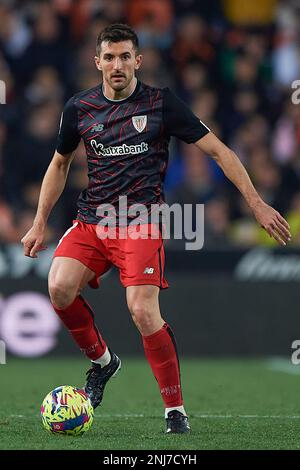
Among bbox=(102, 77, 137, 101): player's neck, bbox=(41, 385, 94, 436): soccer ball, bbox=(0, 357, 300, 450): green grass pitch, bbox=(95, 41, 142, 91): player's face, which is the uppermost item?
bbox=(95, 41, 142, 91): player's face

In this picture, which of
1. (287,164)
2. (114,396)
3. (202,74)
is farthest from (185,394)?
(202,74)

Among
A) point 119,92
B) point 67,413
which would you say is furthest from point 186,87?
point 67,413

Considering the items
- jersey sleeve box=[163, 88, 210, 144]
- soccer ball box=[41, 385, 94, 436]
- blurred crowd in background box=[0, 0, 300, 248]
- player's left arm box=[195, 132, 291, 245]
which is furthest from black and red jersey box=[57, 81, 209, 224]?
blurred crowd in background box=[0, 0, 300, 248]

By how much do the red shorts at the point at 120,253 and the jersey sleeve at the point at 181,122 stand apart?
59 centimetres

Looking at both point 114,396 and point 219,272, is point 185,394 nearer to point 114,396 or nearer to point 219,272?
point 114,396

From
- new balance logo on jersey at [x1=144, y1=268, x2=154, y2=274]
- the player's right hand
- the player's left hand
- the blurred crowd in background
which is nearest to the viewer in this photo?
the player's left hand

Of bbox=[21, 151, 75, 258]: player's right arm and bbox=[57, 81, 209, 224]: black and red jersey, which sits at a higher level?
bbox=[57, 81, 209, 224]: black and red jersey

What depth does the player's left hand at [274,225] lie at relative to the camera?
6312mm

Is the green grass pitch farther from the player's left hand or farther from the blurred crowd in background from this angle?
the blurred crowd in background

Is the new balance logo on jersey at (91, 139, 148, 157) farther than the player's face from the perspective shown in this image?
Yes

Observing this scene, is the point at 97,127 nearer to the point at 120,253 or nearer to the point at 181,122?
the point at 181,122

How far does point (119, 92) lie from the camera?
6.71 metres

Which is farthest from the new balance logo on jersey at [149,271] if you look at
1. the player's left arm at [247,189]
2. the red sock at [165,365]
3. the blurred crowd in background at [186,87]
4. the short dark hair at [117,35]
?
the blurred crowd in background at [186,87]

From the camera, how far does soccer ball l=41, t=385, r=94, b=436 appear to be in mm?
6207
